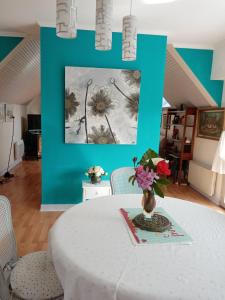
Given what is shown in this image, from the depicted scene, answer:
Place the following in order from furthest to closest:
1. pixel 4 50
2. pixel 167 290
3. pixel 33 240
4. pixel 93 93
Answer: pixel 4 50, pixel 93 93, pixel 33 240, pixel 167 290

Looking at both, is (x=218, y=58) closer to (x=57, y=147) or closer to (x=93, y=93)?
(x=93, y=93)

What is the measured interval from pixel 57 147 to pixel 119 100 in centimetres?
103

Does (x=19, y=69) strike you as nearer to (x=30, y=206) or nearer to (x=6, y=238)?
(x=30, y=206)

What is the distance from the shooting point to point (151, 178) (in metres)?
1.28

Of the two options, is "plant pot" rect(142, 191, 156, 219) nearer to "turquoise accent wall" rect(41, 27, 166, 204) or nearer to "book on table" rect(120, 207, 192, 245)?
"book on table" rect(120, 207, 192, 245)

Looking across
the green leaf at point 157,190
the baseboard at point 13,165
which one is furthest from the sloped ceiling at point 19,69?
the green leaf at point 157,190

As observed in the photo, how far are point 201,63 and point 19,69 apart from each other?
305 centimetres

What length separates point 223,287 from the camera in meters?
0.89

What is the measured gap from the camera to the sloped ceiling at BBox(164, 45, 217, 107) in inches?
140

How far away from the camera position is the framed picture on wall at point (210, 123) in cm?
374

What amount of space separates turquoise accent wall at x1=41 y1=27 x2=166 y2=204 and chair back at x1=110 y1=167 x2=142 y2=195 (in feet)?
3.23

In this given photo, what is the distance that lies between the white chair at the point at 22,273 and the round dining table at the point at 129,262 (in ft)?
0.80

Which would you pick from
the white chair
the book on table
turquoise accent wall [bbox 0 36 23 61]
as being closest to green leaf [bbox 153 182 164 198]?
the book on table

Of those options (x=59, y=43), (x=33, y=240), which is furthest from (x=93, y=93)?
(x=33, y=240)
